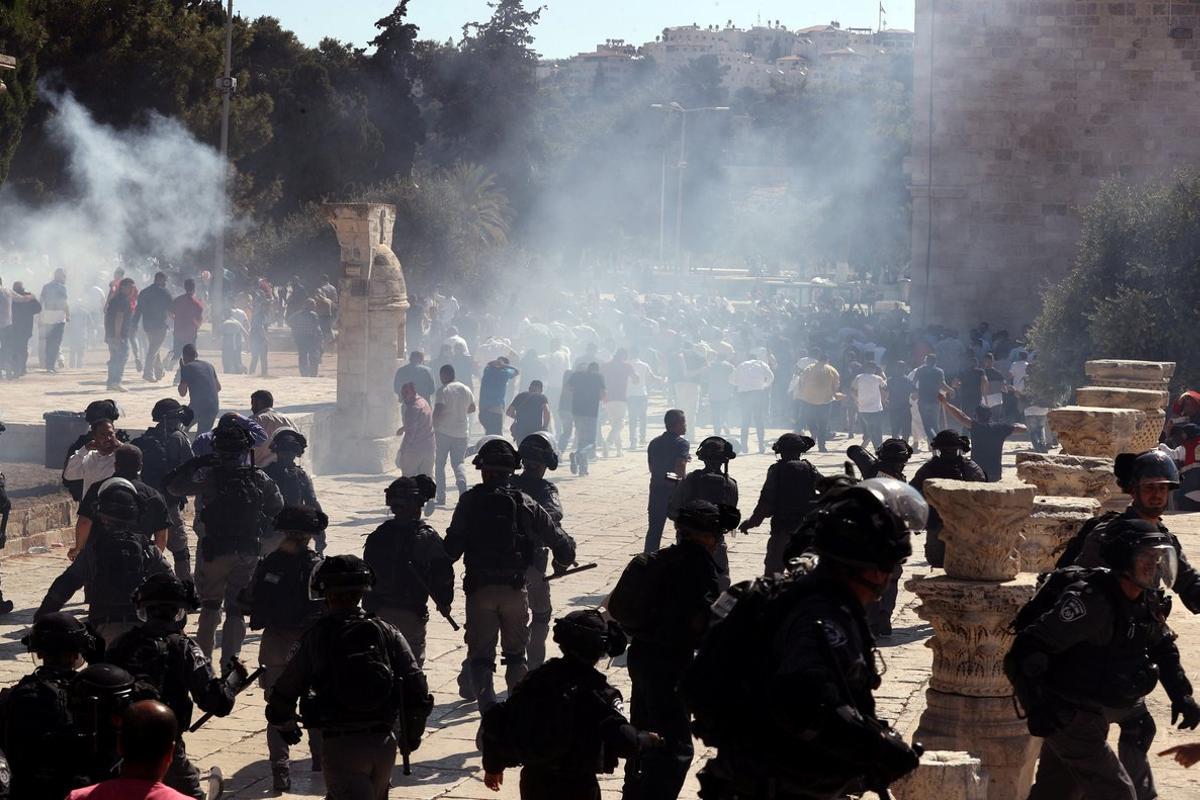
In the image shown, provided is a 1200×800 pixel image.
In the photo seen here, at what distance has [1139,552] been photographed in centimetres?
516

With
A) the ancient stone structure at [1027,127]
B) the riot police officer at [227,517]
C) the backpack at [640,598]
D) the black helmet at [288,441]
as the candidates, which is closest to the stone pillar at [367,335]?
the black helmet at [288,441]

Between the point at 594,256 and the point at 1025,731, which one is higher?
the point at 594,256

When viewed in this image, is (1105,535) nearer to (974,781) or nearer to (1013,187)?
(974,781)

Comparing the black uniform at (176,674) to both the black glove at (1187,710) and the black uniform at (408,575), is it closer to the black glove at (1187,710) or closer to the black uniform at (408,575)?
the black uniform at (408,575)

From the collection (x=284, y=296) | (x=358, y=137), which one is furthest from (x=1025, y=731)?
(x=358, y=137)

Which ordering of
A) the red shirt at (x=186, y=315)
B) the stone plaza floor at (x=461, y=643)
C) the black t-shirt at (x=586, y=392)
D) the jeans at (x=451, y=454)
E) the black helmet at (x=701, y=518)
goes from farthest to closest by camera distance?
the red shirt at (x=186, y=315) < the black t-shirt at (x=586, y=392) < the jeans at (x=451, y=454) < the stone plaza floor at (x=461, y=643) < the black helmet at (x=701, y=518)

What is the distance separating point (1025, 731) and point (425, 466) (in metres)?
9.20

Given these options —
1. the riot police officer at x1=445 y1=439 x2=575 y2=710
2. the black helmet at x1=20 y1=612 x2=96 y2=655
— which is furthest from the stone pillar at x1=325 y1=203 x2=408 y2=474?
the black helmet at x1=20 y1=612 x2=96 y2=655

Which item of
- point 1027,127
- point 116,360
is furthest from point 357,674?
point 1027,127

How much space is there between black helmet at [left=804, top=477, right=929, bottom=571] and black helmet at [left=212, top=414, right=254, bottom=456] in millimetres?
5191

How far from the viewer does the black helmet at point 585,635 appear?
5.07 meters

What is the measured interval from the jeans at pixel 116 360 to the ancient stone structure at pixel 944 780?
16928 mm

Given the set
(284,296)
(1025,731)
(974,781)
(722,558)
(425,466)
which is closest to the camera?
(974,781)

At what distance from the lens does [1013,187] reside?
3014 centimetres
